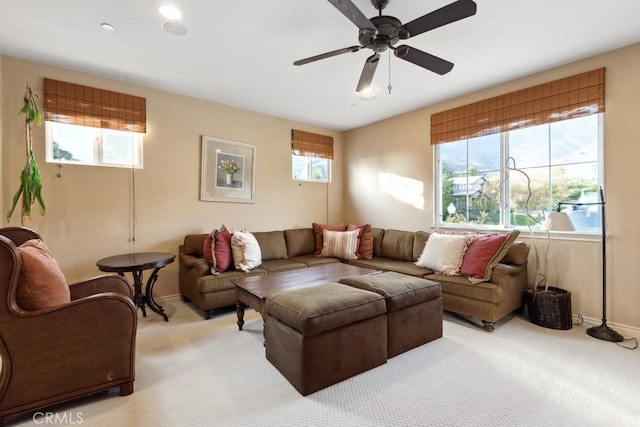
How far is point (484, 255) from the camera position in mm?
2820

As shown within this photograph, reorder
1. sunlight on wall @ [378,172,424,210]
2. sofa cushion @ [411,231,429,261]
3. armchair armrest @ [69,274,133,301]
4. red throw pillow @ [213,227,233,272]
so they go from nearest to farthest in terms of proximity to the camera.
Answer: armchair armrest @ [69,274,133,301]
red throw pillow @ [213,227,233,272]
sofa cushion @ [411,231,429,261]
sunlight on wall @ [378,172,424,210]

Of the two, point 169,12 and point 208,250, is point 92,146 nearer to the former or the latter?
point 208,250

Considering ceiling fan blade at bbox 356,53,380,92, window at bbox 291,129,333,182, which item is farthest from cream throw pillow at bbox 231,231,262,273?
ceiling fan blade at bbox 356,53,380,92

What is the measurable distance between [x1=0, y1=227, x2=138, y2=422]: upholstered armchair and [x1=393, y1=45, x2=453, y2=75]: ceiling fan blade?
243 centimetres

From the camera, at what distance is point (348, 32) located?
7.77ft

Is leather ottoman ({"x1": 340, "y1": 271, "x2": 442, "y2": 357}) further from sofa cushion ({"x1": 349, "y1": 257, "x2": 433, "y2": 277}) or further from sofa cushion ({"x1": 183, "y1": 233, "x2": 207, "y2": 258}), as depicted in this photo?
sofa cushion ({"x1": 183, "y1": 233, "x2": 207, "y2": 258})

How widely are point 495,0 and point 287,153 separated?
328 cm

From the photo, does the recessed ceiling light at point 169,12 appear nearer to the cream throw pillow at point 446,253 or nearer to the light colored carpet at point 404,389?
the light colored carpet at point 404,389

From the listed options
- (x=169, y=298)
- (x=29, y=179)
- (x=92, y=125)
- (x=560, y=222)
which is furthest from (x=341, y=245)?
(x=29, y=179)

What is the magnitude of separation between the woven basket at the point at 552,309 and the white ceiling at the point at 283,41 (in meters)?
2.28

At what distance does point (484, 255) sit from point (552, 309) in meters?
0.77

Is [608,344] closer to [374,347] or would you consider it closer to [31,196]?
[374,347]

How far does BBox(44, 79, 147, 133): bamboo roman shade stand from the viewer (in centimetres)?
292

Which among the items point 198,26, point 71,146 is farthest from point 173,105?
point 198,26
